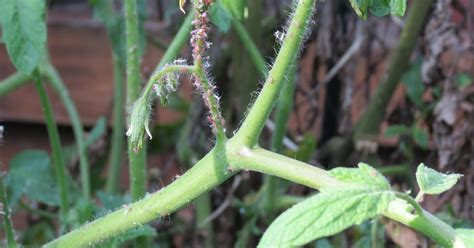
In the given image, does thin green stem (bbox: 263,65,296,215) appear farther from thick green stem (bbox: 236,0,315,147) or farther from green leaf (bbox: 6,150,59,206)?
thick green stem (bbox: 236,0,315,147)

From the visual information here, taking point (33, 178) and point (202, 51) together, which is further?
point (33, 178)

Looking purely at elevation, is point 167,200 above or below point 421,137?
above

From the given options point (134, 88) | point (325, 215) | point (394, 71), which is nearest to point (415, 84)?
point (394, 71)

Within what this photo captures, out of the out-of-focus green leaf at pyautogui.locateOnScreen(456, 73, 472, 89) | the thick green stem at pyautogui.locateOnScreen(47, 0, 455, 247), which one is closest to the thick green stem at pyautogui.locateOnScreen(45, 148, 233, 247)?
the thick green stem at pyautogui.locateOnScreen(47, 0, 455, 247)

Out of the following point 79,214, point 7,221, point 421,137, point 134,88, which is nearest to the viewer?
point 7,221

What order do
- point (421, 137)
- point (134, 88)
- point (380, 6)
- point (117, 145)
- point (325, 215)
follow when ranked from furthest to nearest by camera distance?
1. point (117, 145)
2. point (421, 137)
3. point (134, 88)
4. point (380, 6)
5. point (325, 215)

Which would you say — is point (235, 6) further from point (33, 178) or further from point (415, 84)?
point (415, 84)
